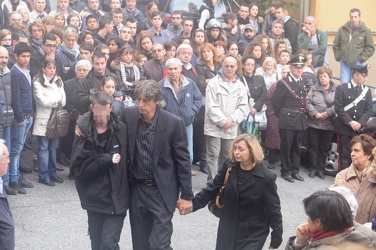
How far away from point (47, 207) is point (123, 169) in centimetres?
309

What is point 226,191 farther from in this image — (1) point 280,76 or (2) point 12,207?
(1) point 280,76

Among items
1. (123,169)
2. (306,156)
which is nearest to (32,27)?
(306,156)

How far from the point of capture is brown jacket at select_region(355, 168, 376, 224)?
19.4 ft

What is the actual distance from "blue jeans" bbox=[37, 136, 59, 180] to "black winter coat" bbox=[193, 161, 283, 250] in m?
4.24

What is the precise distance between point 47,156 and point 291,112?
381 centimetres

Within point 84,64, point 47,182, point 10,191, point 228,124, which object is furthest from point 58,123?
point 228,124

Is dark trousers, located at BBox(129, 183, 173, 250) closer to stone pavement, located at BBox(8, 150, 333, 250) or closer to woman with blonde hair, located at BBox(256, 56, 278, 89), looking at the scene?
stone pavement, located at BBox(8, 150, 333, 250)

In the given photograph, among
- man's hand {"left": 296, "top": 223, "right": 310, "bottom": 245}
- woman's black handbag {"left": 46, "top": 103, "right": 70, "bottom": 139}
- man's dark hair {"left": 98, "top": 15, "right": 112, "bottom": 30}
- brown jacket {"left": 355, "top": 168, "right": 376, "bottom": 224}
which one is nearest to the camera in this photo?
man's hand {"left": 296, "top": 223, "right": 310, "bottom": 245}

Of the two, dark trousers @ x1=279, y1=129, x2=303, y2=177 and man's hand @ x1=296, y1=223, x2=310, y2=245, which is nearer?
man's hand @ x1=296, y1=223, x2=310, y2=245

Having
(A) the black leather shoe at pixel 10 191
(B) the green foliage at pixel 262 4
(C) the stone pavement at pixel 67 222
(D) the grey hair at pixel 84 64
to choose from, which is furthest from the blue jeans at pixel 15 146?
(B) the green foliage at pixel 262 4

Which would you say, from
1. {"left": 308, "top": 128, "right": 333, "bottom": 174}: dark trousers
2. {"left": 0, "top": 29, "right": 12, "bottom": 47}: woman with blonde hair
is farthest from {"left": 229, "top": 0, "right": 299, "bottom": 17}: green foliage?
{"left": 0, "top": 29, "right": 12, "bottom": 47}: woman with blonde hair

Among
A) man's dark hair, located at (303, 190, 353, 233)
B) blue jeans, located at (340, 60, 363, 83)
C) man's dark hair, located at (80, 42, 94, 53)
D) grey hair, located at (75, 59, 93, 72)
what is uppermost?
man's dark hair, located at (80, 42, 94, 53)

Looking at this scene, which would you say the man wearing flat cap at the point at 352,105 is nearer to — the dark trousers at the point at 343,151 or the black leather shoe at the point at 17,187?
the dark trousers at the point at 343,151

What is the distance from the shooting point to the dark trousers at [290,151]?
37.6 feet
